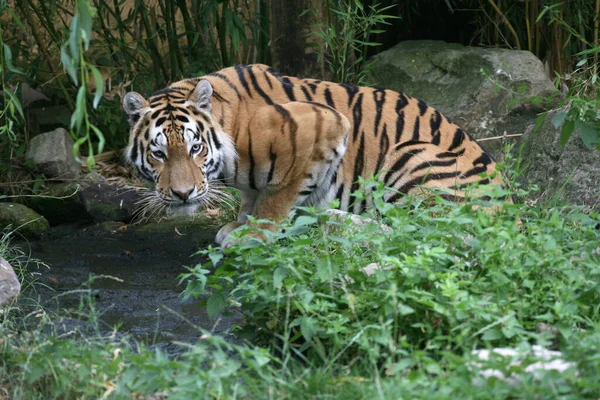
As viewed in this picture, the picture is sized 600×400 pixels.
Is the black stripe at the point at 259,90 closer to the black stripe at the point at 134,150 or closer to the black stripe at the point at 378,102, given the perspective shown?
the black stripe at the point at 378,102

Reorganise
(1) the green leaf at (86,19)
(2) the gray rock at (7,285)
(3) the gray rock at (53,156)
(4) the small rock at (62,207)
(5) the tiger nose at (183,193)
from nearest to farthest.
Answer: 1. (1) the green leaf at (86,19)
2. (2) the gray rock at (7,285)
3. (5) the tiger nose at (183,193)
4. (4) the small rock at (62,207)
5. (3) the gray rock at (53,156)

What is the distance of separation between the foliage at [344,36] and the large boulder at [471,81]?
11.3 inches

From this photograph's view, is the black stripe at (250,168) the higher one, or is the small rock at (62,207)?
the black stripe at (250,168)

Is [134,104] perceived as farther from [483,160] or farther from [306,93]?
[483,160]

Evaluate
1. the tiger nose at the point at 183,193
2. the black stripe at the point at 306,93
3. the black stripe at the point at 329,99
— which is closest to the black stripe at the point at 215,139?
the tiger nose at the point at 183,193

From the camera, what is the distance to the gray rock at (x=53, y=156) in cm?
760

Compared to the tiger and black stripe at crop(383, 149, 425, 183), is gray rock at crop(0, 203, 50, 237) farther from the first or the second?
black stripe at crop(383, 149, 425, 183)

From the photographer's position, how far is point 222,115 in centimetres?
566

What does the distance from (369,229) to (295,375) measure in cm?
83

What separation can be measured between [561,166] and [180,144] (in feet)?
9.27

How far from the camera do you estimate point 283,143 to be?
5648 mm

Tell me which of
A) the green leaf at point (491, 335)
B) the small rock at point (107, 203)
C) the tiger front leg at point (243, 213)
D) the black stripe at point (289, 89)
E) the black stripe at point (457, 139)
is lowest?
the small rock at point (107, 203)

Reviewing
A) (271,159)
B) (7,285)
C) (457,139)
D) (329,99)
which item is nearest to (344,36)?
(329,99)

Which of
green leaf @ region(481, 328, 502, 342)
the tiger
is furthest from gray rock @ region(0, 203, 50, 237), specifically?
green leaf @ region(481, 328, 502, 342)
